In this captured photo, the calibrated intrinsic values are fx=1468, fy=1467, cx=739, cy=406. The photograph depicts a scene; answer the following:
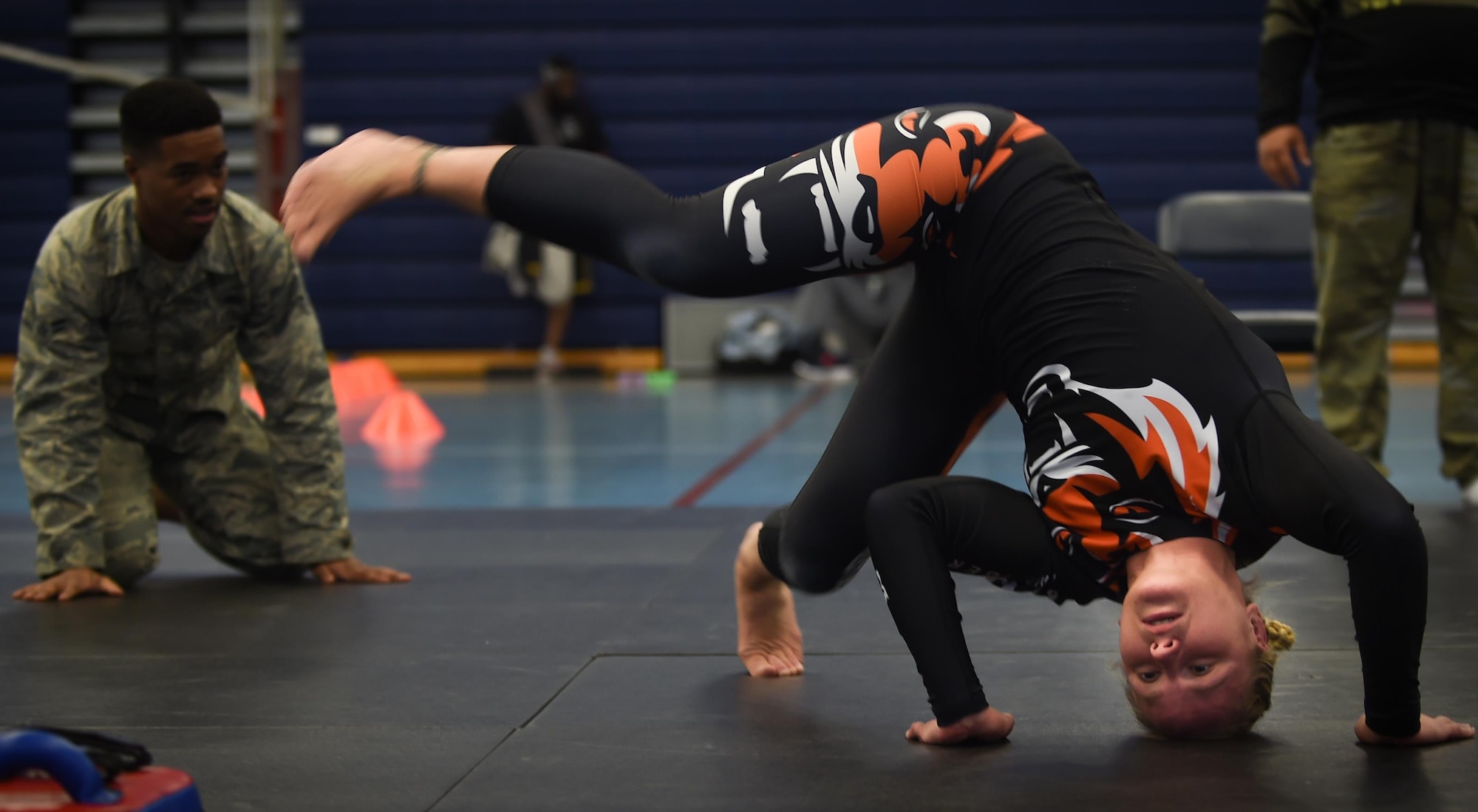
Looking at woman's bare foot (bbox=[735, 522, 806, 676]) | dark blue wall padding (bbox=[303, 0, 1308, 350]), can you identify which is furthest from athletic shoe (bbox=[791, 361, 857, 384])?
woman's bare foot (bbox=[735, 522, 806, 676])

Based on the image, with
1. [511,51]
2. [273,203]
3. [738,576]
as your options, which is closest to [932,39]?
[511,51]

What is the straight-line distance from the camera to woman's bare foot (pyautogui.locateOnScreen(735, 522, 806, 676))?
6.51 feet

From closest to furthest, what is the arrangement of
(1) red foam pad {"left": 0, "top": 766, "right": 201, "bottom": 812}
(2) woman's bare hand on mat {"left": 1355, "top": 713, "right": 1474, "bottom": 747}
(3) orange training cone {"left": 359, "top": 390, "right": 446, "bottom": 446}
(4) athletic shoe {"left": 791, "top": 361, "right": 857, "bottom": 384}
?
(1) red foam pad {"left": 0, "top": 766, "right": 201, "bottom": 812} < (2) woman's bare hand on mat {"left": 1355, "top": 713, "right": 1474, "bottom": 747} < (3) orange training cone {"left": 359, "top": 390, "right": 446, "bottom": 446} < (4) athletic shoe {"left": 791, "top": 361, "right": 857, "bottom": 384}

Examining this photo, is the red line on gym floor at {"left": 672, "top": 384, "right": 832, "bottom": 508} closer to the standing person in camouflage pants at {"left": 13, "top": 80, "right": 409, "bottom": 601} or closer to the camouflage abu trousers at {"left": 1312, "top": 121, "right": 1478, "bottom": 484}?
the standing person in camouflage pants at {"left": 13, "top": 80, "right": 409, "bottom": 601}

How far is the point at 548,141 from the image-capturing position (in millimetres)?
8023

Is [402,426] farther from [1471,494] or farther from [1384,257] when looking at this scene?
[1471,494]

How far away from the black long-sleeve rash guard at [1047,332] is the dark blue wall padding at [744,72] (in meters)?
6.80

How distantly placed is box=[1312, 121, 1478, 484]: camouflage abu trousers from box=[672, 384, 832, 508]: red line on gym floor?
1.57 meters

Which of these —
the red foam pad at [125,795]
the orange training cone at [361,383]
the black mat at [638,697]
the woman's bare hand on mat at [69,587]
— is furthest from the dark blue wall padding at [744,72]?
the red foam pad at [125,795]

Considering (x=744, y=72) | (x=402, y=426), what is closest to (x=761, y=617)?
→ (x=402, y=426)

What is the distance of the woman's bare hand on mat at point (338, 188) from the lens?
1.66 meters

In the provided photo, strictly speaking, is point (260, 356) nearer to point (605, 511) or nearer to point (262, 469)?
point (262, 469)

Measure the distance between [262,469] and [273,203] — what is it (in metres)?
5.58

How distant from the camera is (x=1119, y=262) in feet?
5.50
